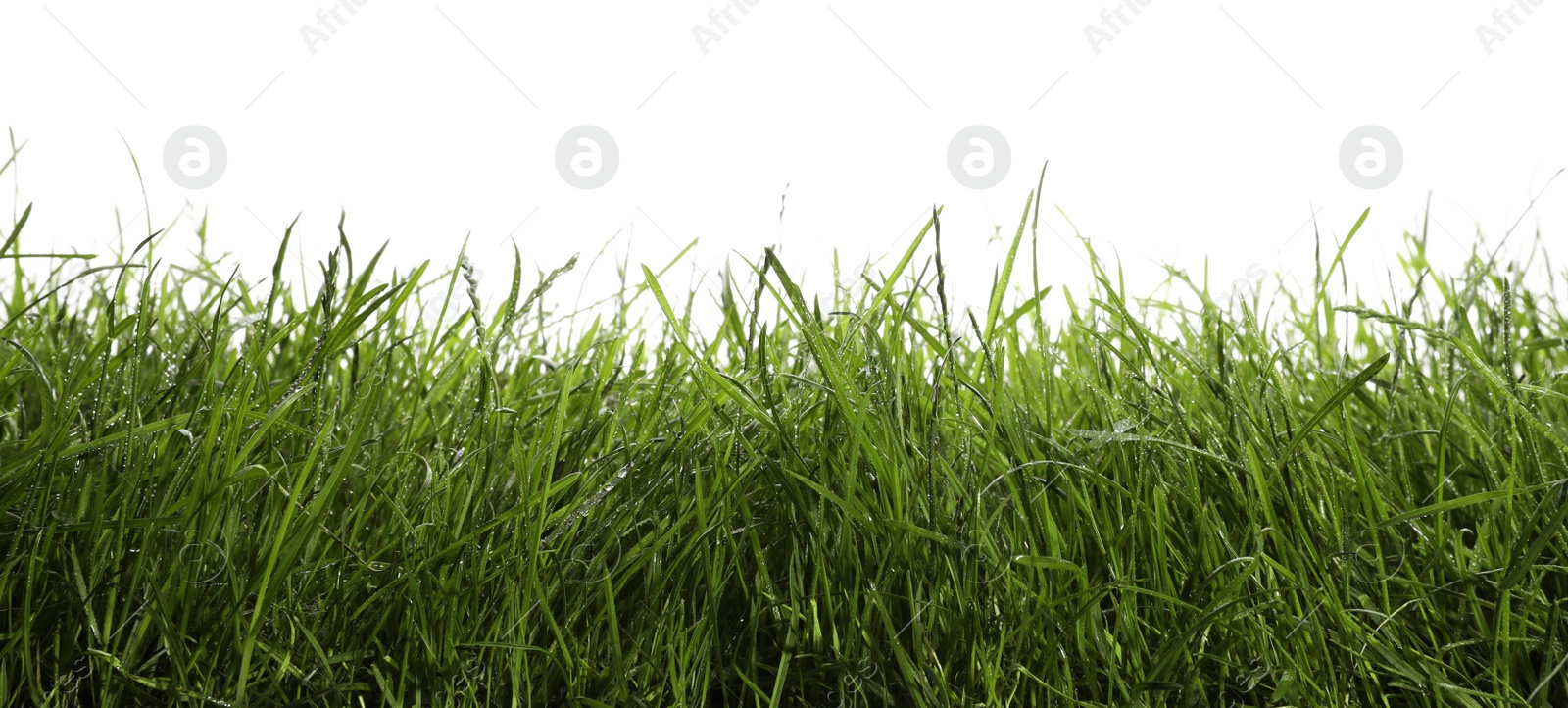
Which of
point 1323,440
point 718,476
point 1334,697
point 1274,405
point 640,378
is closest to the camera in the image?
point 1334,697

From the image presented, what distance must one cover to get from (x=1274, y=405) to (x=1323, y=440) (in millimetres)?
208

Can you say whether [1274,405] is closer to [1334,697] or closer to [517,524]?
[1334,697]

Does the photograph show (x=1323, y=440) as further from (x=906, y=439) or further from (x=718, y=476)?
(x=718, y=476)

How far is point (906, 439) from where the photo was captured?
0.84 metres

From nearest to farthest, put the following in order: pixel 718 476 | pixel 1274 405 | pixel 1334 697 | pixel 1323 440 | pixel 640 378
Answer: pixel 1334 697 → pixel 718 476 → pixel 1323 440 → pixel 1274 405 → pixel 640 378

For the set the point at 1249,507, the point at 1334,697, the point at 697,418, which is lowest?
the point at 1334,697

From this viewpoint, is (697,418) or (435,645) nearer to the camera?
(435,645)

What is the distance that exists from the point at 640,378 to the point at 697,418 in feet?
1.52

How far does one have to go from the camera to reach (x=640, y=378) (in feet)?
4.59

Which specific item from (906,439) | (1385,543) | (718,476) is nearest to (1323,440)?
(1385,543)

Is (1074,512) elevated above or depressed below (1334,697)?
above

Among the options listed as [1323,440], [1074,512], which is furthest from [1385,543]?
[1074,512]

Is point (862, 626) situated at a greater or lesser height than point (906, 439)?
lesser

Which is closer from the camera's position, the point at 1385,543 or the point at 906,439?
the point at 906,439
